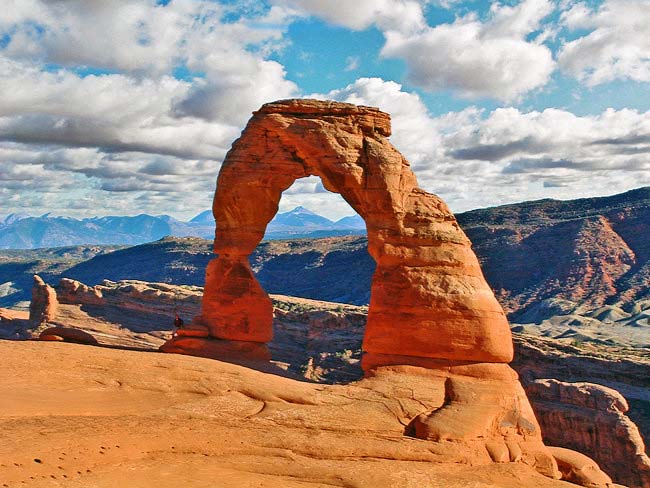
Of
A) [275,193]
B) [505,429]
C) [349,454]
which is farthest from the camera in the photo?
[275,193]

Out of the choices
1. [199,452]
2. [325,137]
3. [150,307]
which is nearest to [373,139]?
[325,137]

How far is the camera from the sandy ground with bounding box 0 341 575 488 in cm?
1113

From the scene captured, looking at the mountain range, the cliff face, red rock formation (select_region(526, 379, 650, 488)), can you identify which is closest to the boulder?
red rock formation (select_region(526, 379, 650, 488))

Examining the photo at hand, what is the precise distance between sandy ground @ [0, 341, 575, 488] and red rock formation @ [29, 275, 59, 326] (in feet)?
80.9

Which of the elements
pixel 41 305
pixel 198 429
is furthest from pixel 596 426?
pixel 41 305

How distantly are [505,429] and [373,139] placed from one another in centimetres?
958

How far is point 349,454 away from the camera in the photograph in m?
13.5

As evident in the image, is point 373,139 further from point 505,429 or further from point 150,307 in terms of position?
point 150,307

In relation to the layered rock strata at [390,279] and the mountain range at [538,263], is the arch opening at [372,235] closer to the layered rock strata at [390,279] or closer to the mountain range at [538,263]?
the layered rock strata at [390,279]

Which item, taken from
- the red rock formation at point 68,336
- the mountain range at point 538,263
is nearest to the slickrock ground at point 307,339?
the red rock formation at point 68,336

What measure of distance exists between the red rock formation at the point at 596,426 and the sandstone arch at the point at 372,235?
35.8 ft

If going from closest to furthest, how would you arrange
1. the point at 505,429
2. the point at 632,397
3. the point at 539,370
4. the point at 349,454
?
1. the point at 349,454
2. the point at 505,429
3. the point at 632,397
4. the point at 539,370

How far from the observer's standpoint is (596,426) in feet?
88.6

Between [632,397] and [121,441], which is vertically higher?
[121,441]
